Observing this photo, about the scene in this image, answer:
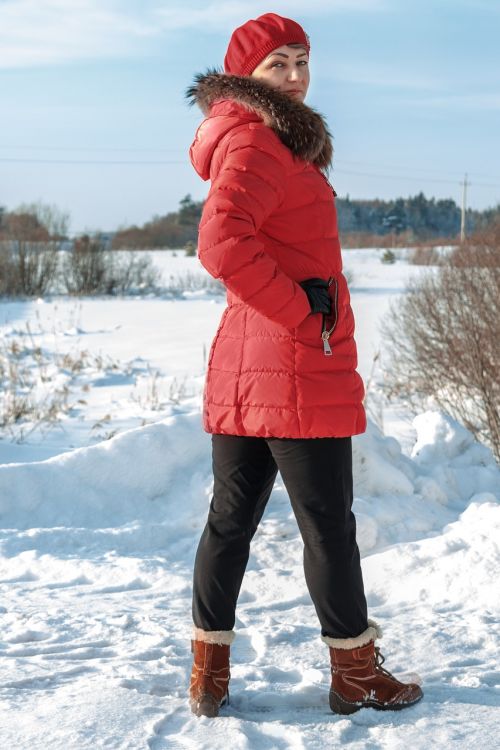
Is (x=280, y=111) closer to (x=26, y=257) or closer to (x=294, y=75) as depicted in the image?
(x=294, y=75)

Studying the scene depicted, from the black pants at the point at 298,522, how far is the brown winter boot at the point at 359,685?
64mm

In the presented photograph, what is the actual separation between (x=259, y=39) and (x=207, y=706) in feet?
5.51

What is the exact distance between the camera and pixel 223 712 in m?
2.46

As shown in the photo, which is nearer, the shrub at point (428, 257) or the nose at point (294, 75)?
the nose at point (294, 75)

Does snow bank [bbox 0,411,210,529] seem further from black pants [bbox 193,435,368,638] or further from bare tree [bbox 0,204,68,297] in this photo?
bare tree [bbox 0,204,68,297]

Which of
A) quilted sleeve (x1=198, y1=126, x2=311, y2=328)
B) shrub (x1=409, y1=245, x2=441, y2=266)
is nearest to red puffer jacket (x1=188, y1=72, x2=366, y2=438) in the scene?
quilted sleeve (x1=198, y1=126, x2=311, y2=328)

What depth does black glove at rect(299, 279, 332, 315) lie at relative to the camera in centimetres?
228

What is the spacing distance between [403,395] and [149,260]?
15.3 m

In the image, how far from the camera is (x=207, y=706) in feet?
7.92

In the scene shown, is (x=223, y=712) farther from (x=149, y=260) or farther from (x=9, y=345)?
(x=149, y=260)

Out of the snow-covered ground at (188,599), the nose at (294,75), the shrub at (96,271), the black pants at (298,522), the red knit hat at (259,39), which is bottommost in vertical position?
the snow-covered ground at (188,599)

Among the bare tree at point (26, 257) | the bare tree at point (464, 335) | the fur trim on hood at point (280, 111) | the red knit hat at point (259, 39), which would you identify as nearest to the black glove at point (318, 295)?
the fur trim on hood at point (280, 111)

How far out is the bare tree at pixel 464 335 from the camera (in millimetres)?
7020

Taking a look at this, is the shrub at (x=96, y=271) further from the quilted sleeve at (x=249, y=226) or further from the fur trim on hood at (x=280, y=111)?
the quilted sleeve at (x=249, y=226)
